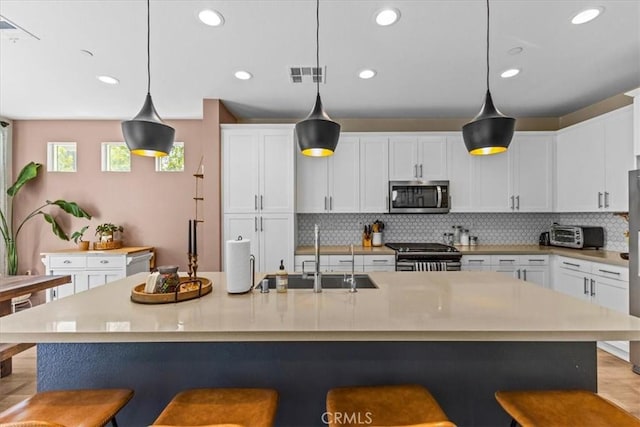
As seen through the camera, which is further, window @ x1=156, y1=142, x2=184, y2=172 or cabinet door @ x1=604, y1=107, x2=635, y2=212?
window @ x1=156, y1=142, x2=184, y2=172

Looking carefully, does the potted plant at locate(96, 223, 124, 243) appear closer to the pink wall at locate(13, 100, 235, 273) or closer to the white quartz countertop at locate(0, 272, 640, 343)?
the pink wall at locate(13, 100, 235, 273)

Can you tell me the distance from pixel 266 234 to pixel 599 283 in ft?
11.4

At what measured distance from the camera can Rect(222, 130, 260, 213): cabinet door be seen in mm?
3707

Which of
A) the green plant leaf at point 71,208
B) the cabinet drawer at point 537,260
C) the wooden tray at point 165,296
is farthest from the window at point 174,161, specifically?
the cabinet drawer at point 537,260

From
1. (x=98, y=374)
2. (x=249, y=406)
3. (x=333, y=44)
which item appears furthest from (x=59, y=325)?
(x=333, y=44)

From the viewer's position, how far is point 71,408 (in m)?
1.20

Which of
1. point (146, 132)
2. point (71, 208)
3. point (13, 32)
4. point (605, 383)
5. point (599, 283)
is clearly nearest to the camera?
point (146, 132)

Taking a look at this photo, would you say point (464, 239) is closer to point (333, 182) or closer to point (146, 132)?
point (333, 182)

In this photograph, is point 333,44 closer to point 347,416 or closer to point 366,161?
point 366,161

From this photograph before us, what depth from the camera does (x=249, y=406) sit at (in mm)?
1178

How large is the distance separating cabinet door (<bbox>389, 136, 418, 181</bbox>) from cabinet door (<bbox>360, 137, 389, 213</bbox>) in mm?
64

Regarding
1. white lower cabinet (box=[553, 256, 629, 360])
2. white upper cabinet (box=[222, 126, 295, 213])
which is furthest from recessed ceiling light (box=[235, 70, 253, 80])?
white lower cabinet (box=[553, 256, 629, 360])

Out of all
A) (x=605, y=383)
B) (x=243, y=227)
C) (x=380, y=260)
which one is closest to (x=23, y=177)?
(x=243, y=227)

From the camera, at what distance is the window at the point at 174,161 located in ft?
14.6
